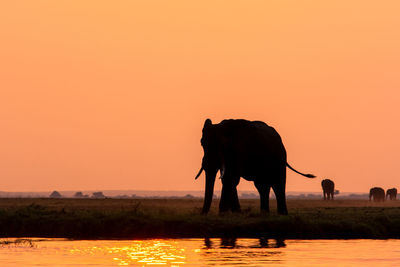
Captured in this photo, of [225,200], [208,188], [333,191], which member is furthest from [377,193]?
[208,188]

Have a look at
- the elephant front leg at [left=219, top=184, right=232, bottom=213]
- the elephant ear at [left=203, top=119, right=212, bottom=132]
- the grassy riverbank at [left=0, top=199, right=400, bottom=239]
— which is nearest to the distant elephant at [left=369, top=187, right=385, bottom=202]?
the elephant front leg at [left=219, top=184, right=232, bottom=213]

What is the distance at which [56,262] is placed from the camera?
27.2m

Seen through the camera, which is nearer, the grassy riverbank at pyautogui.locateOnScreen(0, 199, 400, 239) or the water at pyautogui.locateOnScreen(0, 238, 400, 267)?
the water at pyautogui.locateOnScreen(0, 238, 400, 267)

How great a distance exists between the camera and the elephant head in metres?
39.6

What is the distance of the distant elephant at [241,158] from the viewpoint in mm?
39812

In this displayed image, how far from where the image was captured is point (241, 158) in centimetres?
4069

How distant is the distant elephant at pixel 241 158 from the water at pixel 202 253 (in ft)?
18.4

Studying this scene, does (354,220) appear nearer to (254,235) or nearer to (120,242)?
(254,235)

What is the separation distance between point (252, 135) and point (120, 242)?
9641mm

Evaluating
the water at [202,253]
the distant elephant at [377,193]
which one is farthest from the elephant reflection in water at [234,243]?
the distant elephant at [377,193]

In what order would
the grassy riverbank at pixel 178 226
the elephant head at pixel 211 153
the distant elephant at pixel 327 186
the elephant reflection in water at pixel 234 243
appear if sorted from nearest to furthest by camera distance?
the elephant reflection in water at pixel 234 243
the grassy riverbank at pixel 178 226
the elephant head at pixel 211 153
the distant elephant at pixel 327 186

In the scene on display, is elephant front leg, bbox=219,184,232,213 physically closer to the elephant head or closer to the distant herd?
the elephant head

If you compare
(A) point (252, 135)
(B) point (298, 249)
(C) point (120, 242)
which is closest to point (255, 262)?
(B) point (298, 249)

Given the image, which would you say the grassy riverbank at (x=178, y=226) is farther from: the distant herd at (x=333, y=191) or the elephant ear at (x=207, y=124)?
the distant herd at (x=333, y=191)
